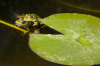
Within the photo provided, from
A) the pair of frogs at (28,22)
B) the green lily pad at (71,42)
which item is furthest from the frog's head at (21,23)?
the green lily pad at (71,42)

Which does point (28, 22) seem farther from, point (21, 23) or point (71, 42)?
point (71, 42)

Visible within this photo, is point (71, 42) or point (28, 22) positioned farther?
point (28, 22)

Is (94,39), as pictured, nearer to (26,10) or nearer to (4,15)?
(26,10)

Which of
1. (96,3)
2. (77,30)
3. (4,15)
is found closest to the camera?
(77,30)

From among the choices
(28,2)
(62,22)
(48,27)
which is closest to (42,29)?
(48,27)

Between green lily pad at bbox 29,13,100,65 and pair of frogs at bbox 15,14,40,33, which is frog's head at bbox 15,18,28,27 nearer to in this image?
pair of frogs at bbox 15,14,40,33

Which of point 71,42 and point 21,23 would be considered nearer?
point 71,42

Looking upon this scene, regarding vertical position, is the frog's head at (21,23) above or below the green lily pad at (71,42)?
below

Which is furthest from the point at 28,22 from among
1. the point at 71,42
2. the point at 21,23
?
the point at 71,42

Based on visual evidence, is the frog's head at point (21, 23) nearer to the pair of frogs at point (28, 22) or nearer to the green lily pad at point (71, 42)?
the pair of frogs at point (28, 22)
